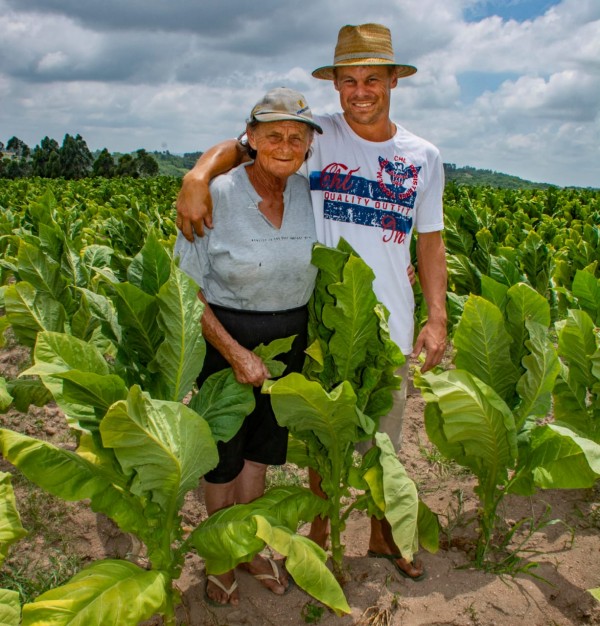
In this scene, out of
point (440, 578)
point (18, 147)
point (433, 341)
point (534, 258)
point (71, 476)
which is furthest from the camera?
point (18, 147)

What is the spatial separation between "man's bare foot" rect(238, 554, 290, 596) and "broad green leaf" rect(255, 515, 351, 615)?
0.82 m

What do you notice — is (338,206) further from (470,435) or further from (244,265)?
(470,435)

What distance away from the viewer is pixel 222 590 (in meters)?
2.54

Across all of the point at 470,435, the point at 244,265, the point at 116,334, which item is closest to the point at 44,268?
the point at 116,334

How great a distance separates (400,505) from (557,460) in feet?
2.31

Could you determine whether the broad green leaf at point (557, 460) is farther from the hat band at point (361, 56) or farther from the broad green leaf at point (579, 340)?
the hat band at point (361, 56)

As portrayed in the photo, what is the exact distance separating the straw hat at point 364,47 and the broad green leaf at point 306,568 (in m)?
1.71

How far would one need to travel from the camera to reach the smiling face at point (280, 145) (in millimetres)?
2172

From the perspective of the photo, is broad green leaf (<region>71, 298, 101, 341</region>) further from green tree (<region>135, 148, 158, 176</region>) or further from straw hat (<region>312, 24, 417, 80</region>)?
green tree (<region>135, 148, 158, 176</region>)

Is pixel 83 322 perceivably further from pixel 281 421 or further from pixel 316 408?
pixel 316 408

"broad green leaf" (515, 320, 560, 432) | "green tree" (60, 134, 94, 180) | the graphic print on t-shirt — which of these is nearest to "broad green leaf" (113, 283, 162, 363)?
the graphic print on t-shirt

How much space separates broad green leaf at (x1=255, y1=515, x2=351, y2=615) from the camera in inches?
72.2

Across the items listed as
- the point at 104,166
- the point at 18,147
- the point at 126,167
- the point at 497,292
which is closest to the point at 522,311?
the point at 497,292

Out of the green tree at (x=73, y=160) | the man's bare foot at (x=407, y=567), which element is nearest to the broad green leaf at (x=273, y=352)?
the man's bare foot at (x=407, y=567)
